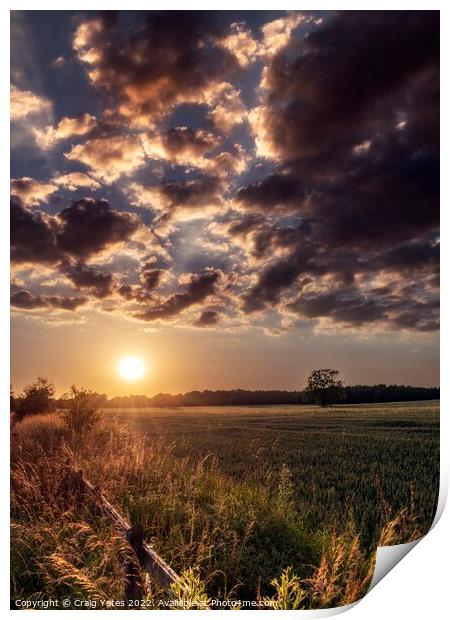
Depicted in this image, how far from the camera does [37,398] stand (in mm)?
7316

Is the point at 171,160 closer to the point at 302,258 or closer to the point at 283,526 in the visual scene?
the point at 302,258

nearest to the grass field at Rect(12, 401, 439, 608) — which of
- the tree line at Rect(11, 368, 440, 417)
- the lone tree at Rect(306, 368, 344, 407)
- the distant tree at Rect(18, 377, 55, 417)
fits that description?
the tree line at Rect(11, 368, 440, 417)

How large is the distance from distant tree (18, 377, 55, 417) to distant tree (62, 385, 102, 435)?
0.84 ft

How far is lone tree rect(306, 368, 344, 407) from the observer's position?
19.8 feet

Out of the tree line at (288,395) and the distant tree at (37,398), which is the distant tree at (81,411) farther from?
the distant tree at (37,398)

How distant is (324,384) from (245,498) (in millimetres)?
1389

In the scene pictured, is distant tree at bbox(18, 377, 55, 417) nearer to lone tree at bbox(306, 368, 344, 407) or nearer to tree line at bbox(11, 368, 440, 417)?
tree line at bbox(11, 368, 440, 417)

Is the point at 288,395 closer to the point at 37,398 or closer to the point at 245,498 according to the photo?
the point at 245,498

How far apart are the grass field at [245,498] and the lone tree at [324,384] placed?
0.28 meters

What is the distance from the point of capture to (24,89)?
591cm
